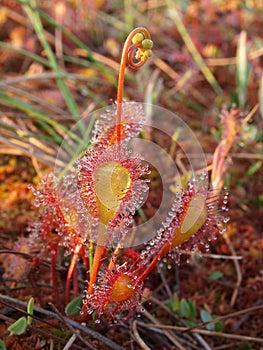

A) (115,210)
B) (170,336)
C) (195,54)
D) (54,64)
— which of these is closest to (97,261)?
(115,210)

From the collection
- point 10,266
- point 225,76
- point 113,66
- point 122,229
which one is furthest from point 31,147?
point 225,76

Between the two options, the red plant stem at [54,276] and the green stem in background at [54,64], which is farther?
the green stem in background at [54,64]

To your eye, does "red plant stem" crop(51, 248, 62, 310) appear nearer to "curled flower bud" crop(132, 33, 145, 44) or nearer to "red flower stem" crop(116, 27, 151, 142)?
"red flower stem" crop(116, 27, 151, 142)

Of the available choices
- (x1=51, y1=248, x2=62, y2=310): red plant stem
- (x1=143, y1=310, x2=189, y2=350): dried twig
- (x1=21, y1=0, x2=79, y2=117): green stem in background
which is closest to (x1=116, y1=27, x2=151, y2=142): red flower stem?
(x1=51, y1=248, x2=62, y2=310): red plant stem

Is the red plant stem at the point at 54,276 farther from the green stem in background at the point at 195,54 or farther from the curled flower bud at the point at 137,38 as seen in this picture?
the green stem in background at the point at 195,54

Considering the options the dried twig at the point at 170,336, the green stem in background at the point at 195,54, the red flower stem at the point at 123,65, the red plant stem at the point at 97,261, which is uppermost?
the green stem in background at the point at 195,54

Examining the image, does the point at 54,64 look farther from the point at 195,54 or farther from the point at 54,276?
the point at 54,276

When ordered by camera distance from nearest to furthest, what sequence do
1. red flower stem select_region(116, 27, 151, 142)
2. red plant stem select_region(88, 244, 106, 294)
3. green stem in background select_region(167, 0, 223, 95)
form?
red flower stem select_region(116, 27, 151, 142) < red plant stem select_region(88, 244, 106, 294) < green stem in background select_region(167, 0, 223, 95)

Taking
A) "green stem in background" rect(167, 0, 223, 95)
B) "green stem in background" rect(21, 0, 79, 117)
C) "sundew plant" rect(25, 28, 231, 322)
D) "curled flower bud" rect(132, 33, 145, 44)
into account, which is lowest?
"sundew plant" rect(25, 28, 231, 322)

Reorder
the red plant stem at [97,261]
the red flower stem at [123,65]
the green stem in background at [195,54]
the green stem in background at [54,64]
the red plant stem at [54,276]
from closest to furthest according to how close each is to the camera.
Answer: the red flower stem at [123,65] < the red plant stem at [97,261] < the red plant stem at [54,276] < the green stem in background at [54,64] < the green stem in background at [195,54]

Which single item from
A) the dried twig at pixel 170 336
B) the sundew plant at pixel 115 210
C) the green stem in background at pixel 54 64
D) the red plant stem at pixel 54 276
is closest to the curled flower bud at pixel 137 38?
the sundew plant at pixel 115 210

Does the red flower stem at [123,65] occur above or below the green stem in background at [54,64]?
below
